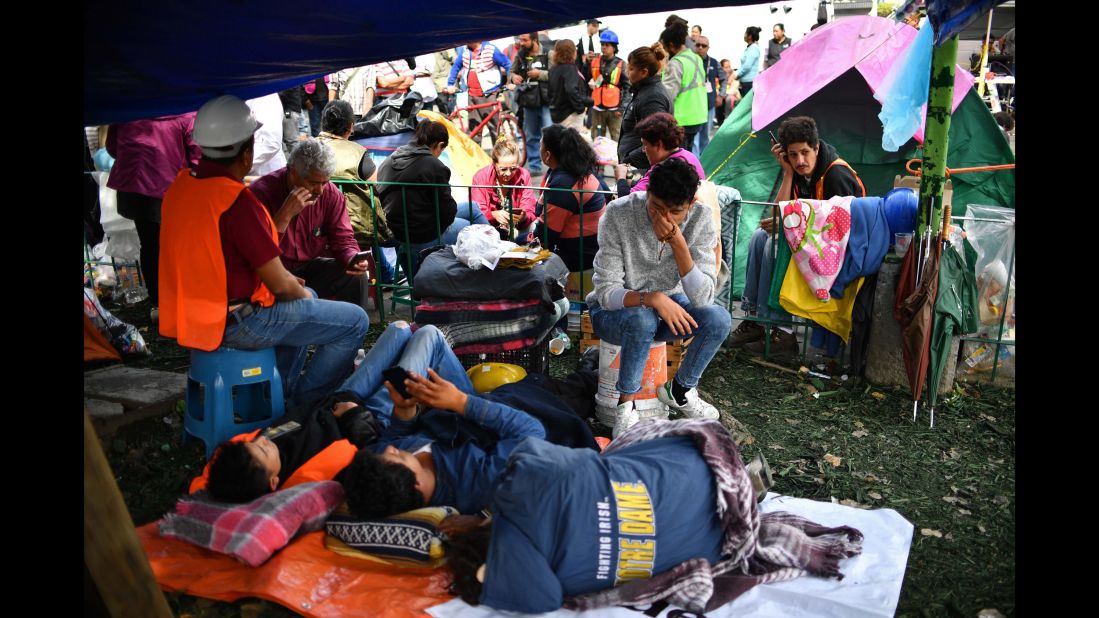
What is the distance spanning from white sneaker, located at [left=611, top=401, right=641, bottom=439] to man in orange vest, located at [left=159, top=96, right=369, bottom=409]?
1576 mm

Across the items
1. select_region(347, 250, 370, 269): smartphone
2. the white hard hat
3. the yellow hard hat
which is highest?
the white hard hat

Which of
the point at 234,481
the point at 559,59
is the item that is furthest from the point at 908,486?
the point at 559,59

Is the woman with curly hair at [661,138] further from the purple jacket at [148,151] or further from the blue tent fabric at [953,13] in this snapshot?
the purple jacket at [148,151]

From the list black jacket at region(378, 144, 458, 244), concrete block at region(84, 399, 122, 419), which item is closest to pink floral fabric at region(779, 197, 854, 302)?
black jacket at region(378, 144, 458, 244)

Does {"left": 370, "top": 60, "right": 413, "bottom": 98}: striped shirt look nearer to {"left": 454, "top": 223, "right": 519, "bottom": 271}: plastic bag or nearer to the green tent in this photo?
the green tent

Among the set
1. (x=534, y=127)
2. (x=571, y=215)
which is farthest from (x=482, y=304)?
(x=534, y=127)

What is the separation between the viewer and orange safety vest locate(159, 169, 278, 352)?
12.5ft

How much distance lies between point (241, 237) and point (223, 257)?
0.14m

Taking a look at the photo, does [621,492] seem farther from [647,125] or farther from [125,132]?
[125,132]

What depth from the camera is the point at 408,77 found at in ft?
36.6

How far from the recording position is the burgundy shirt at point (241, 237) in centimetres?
383

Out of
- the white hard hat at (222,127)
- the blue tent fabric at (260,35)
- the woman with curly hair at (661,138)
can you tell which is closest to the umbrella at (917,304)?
the woman with curly hair at (661,138)

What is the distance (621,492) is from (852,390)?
108 inches

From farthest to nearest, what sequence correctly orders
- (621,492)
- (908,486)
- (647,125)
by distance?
1. (647,125)
2. (908,486)
3. (621,492)
